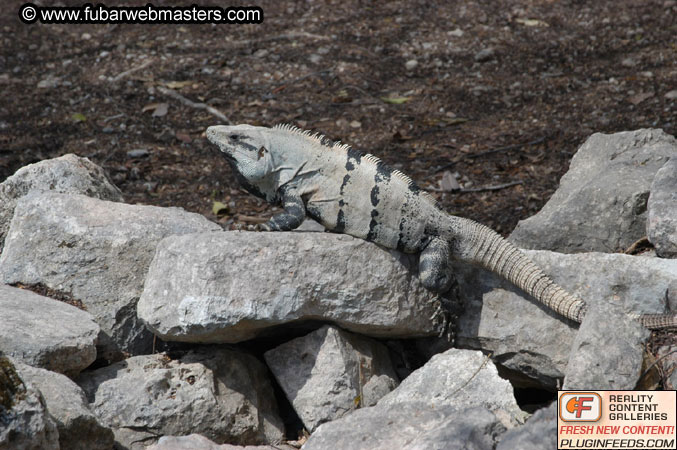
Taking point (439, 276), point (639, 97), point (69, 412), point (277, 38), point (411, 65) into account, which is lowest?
point (69, 412)

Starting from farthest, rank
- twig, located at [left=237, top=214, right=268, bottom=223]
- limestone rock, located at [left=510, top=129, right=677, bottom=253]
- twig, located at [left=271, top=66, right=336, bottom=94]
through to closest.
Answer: twig, located at [left=271, top=66, right=336, bottom=94] → twig, located at [left=237, top=214, right=268, bottom=223] → limestone rock, located at [left=510, top=129, right=677, bottom=253]

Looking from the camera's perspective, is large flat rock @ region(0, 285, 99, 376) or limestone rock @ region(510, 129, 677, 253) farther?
limestone rock @ region(510, 129, 677, 253)

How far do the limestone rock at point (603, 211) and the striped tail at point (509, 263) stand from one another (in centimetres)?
82

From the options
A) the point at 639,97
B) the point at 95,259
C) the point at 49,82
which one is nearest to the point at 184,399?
the point at 95,259

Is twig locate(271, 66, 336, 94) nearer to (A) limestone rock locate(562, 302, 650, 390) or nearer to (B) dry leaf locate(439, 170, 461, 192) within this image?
(B) dry leaf locate(439, 170, 461, 192)

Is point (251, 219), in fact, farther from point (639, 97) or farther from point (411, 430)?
point (639, 97)

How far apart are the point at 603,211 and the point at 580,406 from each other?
7.35ft

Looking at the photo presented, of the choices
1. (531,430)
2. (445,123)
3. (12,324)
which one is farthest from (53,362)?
(445,123)

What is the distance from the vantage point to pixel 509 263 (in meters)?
4.50

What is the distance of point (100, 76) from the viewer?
8773mm

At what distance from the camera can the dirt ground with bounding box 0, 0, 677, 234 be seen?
7.20 m

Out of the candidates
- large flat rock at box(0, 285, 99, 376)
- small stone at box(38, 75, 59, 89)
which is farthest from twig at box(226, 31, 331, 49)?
large flat rock at box(0, 285, 99, 376)

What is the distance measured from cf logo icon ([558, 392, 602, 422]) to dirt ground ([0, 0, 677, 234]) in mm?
3069

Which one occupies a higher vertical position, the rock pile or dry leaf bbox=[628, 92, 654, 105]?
dry leaf bbox=[628, 92, 654, 105]
